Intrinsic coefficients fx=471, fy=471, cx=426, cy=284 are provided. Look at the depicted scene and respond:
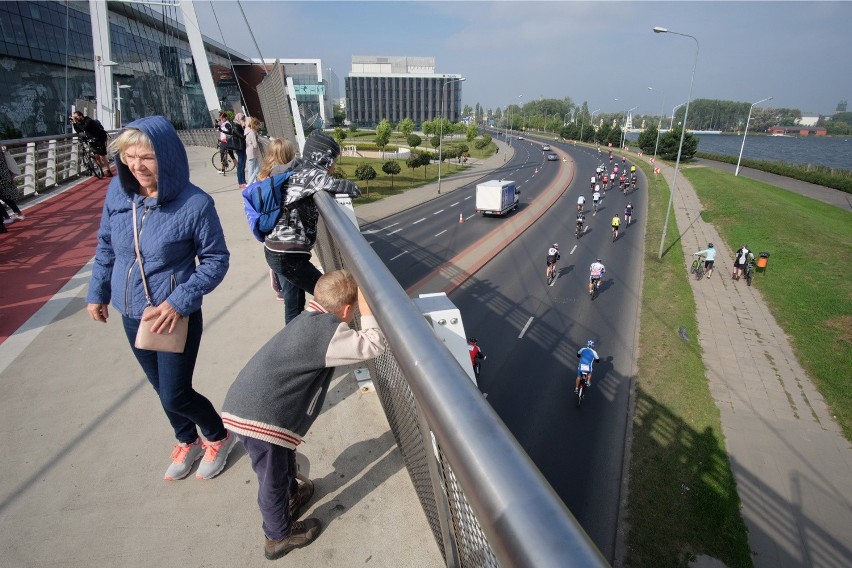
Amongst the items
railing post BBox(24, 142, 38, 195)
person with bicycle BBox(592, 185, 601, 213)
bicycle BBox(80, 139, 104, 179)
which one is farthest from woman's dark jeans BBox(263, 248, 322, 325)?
person with bicycle BBox(592, 185, 601, 213)

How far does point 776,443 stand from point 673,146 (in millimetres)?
68076

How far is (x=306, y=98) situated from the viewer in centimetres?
9025

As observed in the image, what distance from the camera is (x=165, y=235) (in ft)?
8.26

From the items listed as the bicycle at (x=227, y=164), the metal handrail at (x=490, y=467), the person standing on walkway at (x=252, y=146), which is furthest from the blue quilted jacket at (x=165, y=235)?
the bicycle at (x=227, y=164)

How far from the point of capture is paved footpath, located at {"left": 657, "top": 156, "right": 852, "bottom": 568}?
8172mm

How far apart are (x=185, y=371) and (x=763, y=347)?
17070 millimetres

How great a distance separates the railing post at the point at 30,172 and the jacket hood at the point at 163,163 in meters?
12.5

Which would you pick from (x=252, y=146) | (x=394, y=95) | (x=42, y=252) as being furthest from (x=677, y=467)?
(x=394, y=95)

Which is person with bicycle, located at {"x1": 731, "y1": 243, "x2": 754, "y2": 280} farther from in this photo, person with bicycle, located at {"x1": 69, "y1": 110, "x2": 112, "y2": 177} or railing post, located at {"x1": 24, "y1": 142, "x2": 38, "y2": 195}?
railing post, located at {"x1": 24, "y1": 142, "x2": 38, "y2": 195}

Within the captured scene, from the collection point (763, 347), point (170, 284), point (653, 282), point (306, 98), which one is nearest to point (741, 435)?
point (763, 347)

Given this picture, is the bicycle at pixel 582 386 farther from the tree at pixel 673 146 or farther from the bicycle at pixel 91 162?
the tree at pixel 673 146

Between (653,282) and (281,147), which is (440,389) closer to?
(281,147)

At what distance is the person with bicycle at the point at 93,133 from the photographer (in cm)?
1223

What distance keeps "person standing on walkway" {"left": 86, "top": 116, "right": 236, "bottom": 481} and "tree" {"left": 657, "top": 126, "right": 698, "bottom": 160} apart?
242 ft
